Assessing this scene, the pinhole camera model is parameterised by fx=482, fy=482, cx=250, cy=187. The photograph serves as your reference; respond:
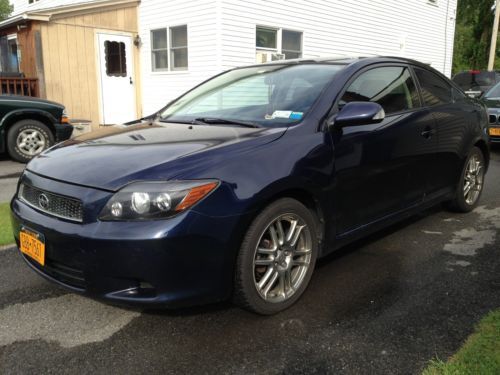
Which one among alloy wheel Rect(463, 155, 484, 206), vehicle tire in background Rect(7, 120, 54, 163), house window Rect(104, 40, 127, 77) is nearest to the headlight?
alloy wheel Rect(463, 155, 484, 206)

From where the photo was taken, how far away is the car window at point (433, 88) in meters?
4.20

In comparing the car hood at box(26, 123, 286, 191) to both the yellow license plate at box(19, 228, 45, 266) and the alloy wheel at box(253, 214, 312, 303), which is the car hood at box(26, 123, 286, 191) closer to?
the yellow license plate at box(19, 228, 45, 266)

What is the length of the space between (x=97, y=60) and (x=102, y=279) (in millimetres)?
11401

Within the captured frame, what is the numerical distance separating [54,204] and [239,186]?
104 centimetres

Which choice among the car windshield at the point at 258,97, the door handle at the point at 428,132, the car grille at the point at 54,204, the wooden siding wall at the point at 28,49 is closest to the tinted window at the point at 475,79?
the wooden siding wall at the point at 28,49

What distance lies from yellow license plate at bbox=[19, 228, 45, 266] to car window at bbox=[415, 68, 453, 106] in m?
3.21

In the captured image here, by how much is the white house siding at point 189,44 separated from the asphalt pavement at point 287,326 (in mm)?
8695

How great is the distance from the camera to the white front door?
12859 millimetres

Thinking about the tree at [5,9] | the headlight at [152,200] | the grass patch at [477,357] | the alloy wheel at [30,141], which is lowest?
the grass patch at [477,357]

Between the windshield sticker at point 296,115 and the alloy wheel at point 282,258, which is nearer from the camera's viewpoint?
the alloy wheel at point 282,258

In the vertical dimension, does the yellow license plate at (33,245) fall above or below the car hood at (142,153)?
below

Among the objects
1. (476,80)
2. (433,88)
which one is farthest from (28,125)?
(476,80)

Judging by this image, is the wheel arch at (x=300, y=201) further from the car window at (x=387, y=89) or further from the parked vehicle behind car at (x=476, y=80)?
the parked vehicle behind car at (x=476, y=80)

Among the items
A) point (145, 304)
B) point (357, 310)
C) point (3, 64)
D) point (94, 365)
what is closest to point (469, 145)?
point (357, 310)
